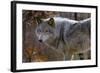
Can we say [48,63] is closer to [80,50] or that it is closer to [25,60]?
[25,60]

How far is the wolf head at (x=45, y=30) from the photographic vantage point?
1.75 metres

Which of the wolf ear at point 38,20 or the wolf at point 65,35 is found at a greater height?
the wolf ear at point 38,20

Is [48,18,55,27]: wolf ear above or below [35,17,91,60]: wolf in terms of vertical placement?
above

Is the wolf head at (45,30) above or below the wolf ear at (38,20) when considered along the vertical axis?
below

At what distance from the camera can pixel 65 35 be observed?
183cm

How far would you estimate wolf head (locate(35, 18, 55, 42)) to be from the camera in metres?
1.75

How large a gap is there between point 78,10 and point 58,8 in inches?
7.5

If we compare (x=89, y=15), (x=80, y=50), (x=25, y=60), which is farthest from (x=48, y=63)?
(x=89, y=15)

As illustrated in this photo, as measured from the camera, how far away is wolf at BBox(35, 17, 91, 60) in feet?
5.80

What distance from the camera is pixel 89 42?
192 cm

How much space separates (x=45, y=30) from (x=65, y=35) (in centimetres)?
19

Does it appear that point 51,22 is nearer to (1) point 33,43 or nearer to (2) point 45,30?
(2) point 45,30

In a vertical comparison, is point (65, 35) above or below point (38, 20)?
below

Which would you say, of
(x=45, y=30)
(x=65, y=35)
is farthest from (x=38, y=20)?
(x=65, y=35)
